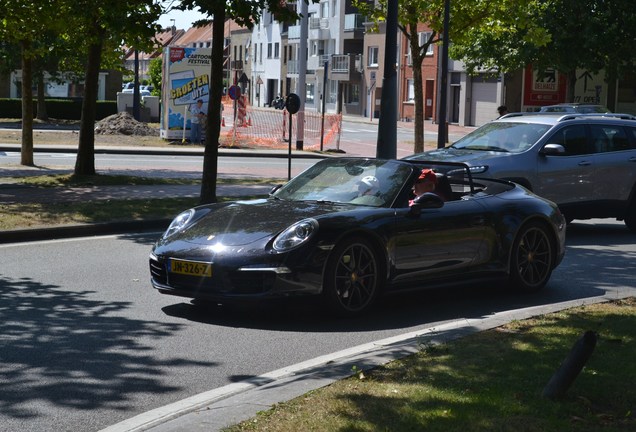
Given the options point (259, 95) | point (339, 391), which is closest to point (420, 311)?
point (339, 391)

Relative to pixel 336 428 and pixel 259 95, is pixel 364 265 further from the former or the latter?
pixel 259 95

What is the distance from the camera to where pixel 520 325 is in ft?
27.1

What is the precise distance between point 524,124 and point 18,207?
7.37m

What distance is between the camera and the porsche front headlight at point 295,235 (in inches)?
338

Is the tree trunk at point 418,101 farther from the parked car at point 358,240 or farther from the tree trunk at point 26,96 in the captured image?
the parked car at point 358,240

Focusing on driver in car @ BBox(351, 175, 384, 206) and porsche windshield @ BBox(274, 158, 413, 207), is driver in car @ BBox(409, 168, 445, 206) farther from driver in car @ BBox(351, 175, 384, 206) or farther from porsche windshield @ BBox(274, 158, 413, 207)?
driver in car @ BBox(351, 175, 384, 206)

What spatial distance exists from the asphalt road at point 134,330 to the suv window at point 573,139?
126 inches

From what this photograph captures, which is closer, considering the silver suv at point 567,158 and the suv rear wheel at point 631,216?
the silver suv at point 567,158

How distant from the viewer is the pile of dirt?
41.4 meters

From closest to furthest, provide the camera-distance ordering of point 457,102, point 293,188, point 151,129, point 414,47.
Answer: point 293,188
point 414,47
point 151,129
point 457,102

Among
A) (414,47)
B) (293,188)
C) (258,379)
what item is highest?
(414,47)

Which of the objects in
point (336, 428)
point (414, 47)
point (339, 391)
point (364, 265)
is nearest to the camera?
point (336, 428)

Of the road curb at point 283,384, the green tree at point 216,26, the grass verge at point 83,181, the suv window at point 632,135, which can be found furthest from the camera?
the grass verge at point 83,181

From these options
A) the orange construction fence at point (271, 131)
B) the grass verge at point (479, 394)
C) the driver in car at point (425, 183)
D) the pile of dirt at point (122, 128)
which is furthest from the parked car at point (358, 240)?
the pile of dirt at point (122, 128)
